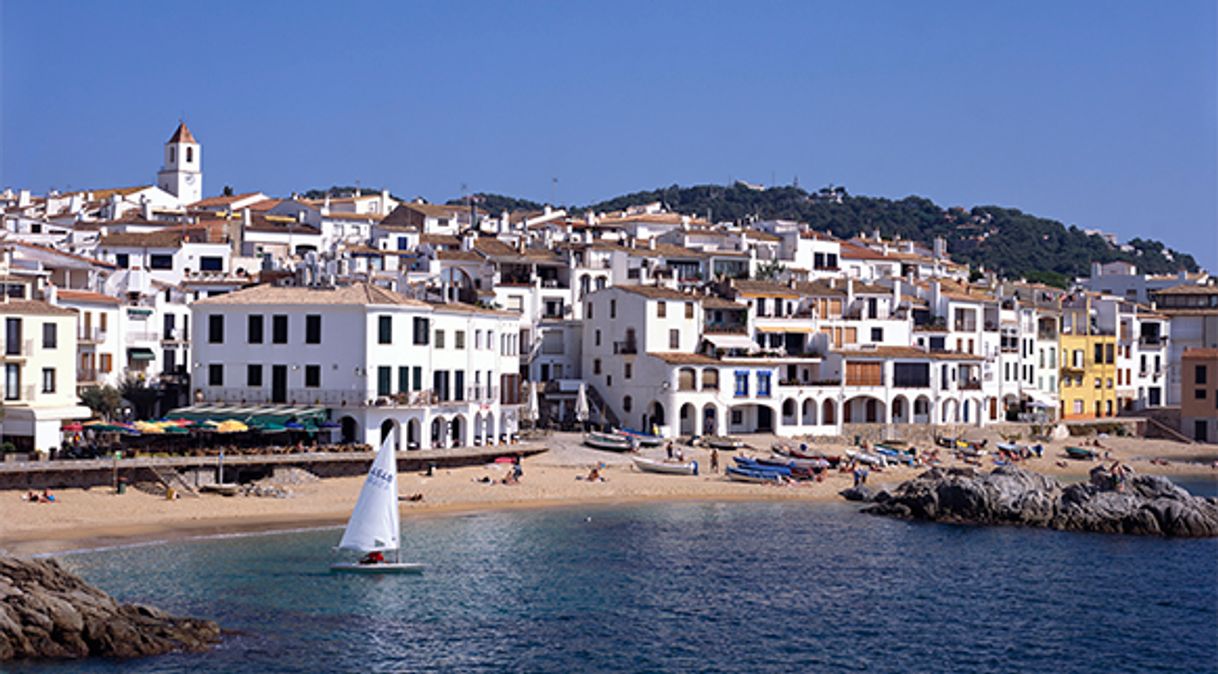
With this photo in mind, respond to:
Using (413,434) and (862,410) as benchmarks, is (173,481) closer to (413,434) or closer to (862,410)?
(413,434)

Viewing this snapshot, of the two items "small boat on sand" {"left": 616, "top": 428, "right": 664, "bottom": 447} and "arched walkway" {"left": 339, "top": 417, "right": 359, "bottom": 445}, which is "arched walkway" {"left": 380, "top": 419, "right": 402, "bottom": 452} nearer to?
"arched walkway" {"left": 339, "top": 417, "right": 359, "bottom": 445}

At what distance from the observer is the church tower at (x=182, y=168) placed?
486ft

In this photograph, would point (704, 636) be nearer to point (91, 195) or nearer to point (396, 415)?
point (396, 415)

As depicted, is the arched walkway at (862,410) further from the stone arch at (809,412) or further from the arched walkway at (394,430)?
the arched walkway at (394,430)

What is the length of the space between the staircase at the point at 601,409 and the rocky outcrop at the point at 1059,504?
20.7 meters

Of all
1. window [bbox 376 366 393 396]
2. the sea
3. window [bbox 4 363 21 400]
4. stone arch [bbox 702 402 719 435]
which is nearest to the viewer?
the sea

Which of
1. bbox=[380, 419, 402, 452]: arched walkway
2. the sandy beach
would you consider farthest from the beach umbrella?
bbox=[380, 419, 402, 452]: arched walkway

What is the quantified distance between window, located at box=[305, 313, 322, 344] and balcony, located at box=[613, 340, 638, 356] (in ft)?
70.4

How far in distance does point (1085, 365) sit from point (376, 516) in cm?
7341

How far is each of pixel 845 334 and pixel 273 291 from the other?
3721 cm

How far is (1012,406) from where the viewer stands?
103188 millimetres

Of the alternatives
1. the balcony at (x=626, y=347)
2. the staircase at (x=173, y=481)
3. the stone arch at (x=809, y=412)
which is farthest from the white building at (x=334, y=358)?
the stone arch at (x=809, y=412)

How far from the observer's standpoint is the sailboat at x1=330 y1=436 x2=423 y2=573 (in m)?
48.1

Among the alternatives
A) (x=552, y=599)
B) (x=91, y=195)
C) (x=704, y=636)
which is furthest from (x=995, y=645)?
(x=91, y=195)
